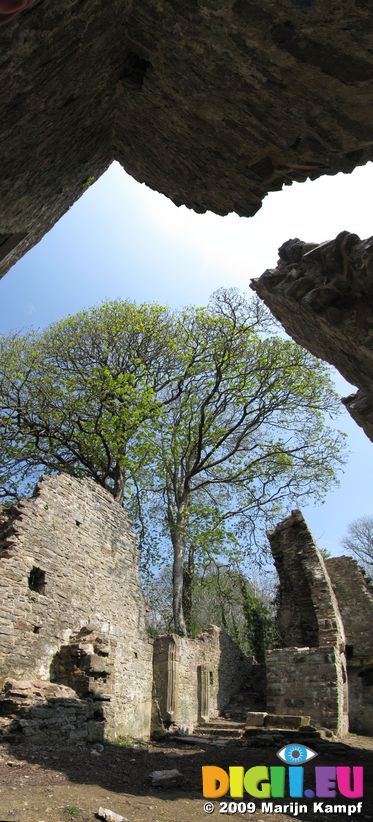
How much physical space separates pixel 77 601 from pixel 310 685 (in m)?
6.57

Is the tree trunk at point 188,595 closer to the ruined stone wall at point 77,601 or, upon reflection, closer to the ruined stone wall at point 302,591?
the ruined stone wall at point 302,591

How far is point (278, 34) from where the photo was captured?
9.75ft

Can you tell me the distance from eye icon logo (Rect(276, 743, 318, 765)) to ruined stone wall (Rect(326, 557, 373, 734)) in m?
8.12

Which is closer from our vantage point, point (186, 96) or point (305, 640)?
point (186, 96)

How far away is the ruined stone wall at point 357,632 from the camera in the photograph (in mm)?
16109

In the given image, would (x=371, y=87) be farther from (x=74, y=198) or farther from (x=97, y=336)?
(x=97, y=336)

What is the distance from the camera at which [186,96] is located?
3682mm

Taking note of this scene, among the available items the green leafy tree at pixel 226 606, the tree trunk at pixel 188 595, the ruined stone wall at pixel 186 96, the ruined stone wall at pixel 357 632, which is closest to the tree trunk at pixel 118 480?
the tree trunk at pixel 188 595

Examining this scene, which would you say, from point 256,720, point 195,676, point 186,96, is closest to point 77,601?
point 256,720

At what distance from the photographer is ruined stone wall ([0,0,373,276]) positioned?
2.87m

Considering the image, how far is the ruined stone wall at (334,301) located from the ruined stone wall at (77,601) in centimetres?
681

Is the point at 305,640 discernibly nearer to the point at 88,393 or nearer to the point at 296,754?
the point at 296,754

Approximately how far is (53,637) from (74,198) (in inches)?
327

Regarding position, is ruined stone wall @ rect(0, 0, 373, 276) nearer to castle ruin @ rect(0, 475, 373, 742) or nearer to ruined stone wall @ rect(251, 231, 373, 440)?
ruined stone wall @ rect(251, 231, 373, 440)
